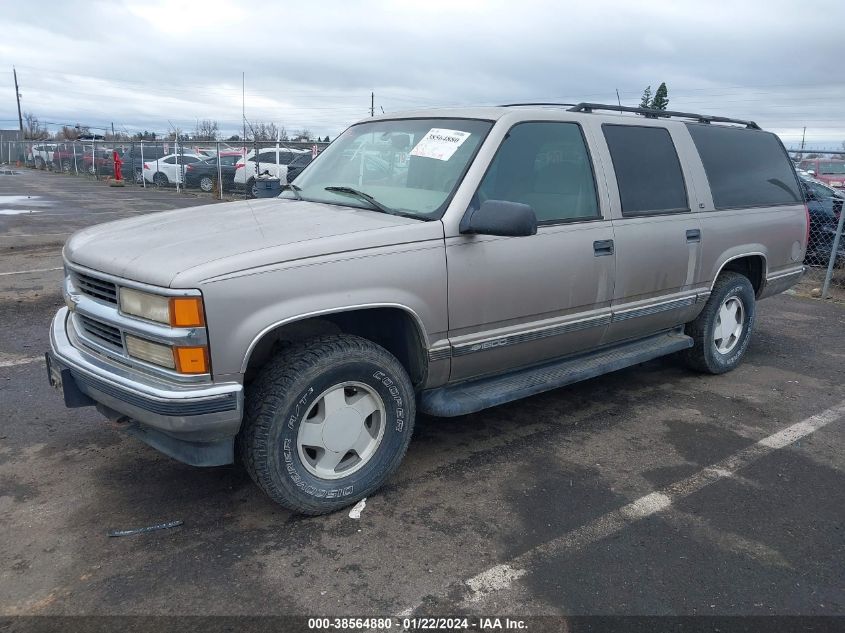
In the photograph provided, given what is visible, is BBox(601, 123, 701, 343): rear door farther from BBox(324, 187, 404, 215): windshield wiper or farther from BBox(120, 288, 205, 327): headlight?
BBox(120, 288, 205, 327): headlight

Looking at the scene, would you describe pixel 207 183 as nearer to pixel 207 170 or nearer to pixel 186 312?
pixel 207 170

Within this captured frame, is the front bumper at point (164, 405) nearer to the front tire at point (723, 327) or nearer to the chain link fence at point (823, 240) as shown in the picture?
the front tire at point (723, 327)

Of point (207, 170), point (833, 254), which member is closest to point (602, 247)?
point (833, 254)

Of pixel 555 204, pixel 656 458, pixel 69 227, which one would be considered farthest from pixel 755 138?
pixel 69 227

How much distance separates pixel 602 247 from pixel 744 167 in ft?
6.65

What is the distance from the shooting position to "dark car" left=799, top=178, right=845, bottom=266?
400 inches

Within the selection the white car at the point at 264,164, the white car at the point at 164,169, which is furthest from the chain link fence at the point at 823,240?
the white car at the point at 164,169

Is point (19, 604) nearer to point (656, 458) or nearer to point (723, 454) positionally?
point (656, 458)

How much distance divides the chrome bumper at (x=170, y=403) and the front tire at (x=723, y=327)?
12.3 feet

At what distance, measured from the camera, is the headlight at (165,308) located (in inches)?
109

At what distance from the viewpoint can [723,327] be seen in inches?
216

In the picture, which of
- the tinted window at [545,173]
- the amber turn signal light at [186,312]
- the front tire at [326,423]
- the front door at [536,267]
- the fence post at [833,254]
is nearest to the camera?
the amber turn signal light at [186,312]

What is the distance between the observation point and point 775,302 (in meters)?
8.62

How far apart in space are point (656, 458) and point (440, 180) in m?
2.04
